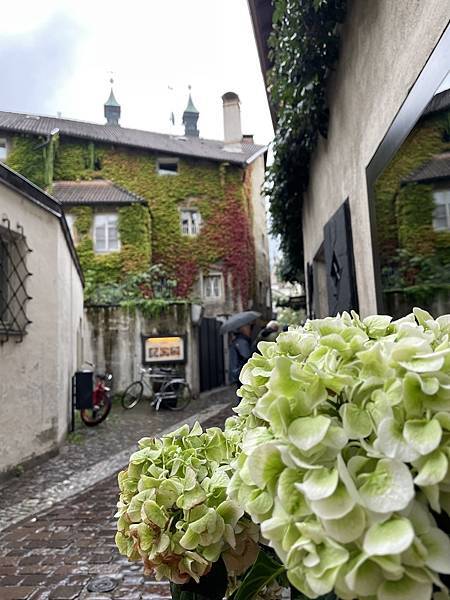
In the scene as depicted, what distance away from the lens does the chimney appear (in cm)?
2448

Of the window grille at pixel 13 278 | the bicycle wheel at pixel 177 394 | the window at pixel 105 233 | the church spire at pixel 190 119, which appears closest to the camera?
the window grille at pixel 13 278

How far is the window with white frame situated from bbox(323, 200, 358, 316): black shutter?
17.1 m

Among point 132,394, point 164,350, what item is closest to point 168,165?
point 164,350

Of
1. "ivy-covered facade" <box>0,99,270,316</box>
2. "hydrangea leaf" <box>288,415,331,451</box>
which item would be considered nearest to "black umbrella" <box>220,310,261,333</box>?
"hydrangea leaf" <box>288,415,331,451</box>

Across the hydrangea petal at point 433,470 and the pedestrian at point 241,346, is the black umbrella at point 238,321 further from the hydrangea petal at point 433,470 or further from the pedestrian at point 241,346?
the hydrangea petal at point 433,470

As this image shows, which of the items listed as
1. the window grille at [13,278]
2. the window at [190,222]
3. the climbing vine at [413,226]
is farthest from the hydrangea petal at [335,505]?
the window at [190,222]

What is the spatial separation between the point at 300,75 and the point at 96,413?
7.61m

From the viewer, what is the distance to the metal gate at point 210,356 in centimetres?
1459

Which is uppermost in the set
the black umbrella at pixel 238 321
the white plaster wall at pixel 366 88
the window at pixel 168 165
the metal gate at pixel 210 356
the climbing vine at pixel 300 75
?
the window at pixel 168 165

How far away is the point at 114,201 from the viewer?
19312mm

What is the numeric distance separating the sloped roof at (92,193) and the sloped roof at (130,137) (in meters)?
2.02

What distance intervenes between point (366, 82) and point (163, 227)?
18557 millimetres

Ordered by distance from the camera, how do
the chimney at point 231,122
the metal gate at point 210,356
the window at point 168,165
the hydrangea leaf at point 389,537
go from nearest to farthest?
1. the hydrangea leaf at point 389,537
2. the metal gate at point 210,356
3. the window at point 168,165
4. the chimney at point 231,122

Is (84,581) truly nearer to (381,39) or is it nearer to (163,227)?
(381,39)
